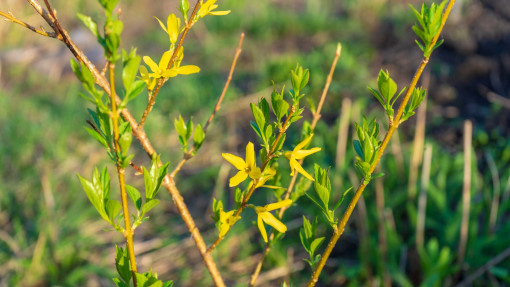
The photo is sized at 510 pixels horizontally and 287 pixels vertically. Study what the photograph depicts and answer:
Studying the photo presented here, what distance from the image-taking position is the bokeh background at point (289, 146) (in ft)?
6.52

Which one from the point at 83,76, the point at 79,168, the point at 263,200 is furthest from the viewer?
the point at 79,168

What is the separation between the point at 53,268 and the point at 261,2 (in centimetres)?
402

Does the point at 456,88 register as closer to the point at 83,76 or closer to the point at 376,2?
the point at 376,2

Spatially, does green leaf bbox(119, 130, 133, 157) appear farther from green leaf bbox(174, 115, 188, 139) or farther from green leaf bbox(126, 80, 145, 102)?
green leaf bbox(174, 115, 188, 139)

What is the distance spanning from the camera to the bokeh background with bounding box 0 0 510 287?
1.99 m

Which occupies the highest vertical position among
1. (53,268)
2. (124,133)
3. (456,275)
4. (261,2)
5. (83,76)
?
(83,76)

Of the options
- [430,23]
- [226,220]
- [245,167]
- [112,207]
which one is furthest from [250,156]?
[430,23]

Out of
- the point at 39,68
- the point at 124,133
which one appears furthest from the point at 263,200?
the point at 39,68

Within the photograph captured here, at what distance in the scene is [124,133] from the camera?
69 cm

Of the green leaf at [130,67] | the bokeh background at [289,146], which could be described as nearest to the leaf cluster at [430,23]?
the green leaf at [130,67]

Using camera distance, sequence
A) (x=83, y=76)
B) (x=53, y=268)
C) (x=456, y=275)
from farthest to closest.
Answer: (x=53, y=268)
(x=456, y=275)
(x=83, y=76)

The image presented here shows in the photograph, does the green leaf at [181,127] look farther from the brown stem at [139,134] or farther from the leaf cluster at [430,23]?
the leaf cluster at [430,23]

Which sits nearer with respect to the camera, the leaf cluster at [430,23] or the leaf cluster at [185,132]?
the leaf cluster at [430,23]

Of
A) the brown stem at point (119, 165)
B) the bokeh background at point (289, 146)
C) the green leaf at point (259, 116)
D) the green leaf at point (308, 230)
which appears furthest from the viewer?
the bokeh background at point (289, 146)
